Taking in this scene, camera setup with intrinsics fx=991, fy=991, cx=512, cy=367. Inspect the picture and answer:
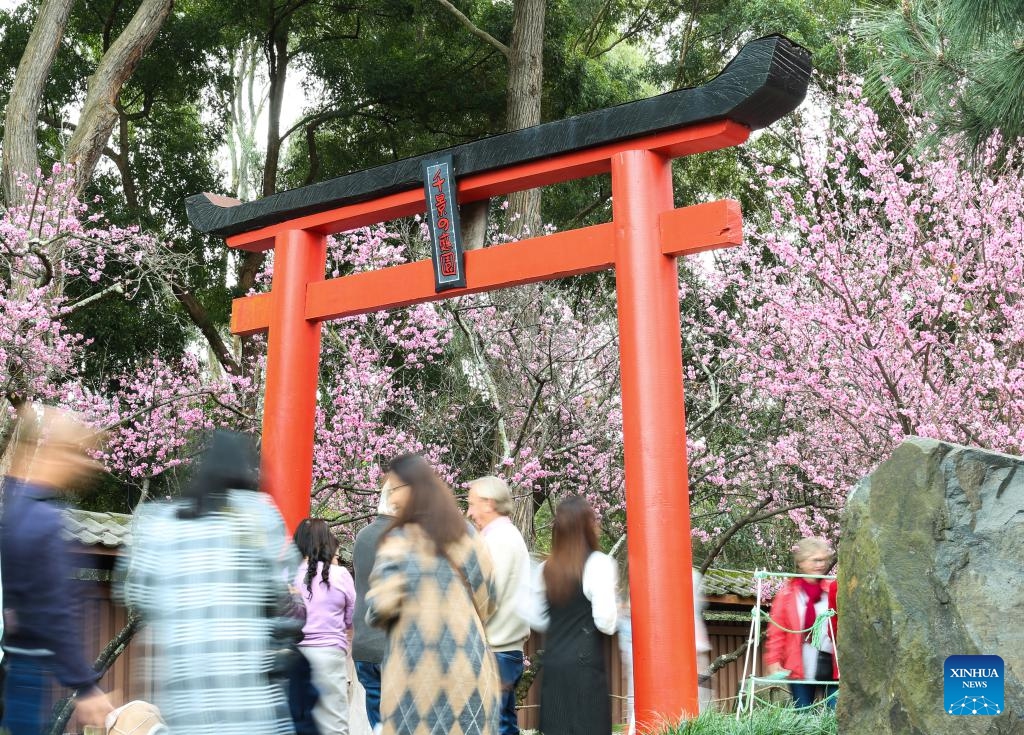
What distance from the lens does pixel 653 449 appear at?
5.38m

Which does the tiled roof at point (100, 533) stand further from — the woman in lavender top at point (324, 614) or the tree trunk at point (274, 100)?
the tree trunk at point (274, 100)

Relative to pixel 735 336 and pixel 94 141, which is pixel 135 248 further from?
pixel 735 336

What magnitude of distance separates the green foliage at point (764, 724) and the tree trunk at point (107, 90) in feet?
28.1

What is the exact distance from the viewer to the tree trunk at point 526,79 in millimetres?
12227

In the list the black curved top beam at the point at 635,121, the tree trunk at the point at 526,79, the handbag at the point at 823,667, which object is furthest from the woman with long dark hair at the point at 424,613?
the tree trunk at the point at 526,79

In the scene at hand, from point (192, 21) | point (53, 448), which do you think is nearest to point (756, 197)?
point (192, 21)

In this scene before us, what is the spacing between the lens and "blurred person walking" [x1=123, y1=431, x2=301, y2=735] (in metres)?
2.90

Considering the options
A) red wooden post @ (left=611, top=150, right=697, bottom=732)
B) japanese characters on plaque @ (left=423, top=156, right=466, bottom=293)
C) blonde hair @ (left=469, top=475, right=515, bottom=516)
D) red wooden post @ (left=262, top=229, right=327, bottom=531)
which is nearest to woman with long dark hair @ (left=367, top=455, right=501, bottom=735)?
blonde hair @ (left=469, top=475, right=515, bottom=516)

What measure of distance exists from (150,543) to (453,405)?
905 cm

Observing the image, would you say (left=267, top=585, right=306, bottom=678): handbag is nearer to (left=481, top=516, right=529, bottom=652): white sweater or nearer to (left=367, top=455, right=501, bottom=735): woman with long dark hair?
(left=367, top=455, right=501, bottom=735): woman with long dark hair

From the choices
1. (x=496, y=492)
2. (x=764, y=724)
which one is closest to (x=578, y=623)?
(x=496, y=492)

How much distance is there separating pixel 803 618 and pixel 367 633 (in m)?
2.52

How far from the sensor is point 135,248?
12812mm

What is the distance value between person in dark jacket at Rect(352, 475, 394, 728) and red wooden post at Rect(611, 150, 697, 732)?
1371 mm
